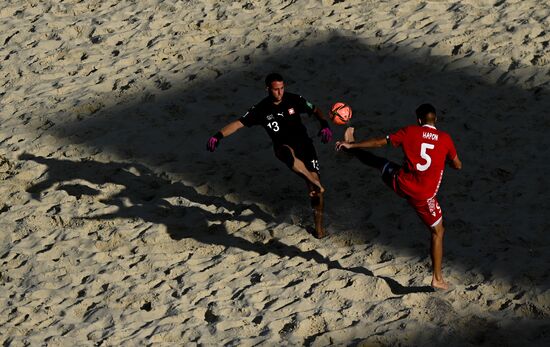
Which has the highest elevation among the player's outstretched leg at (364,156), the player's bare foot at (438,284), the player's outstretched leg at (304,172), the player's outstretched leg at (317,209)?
the player's outstretched leg at (364,156)

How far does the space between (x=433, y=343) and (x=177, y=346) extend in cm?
201

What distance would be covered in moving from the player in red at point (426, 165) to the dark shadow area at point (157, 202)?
2.27ft

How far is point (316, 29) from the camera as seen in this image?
45.5 feet

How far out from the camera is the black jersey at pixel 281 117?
9.91m

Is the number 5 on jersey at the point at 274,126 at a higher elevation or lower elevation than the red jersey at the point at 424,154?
higher

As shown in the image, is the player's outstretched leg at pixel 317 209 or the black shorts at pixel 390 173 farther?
the player's outstretched leg at pixel 317 209

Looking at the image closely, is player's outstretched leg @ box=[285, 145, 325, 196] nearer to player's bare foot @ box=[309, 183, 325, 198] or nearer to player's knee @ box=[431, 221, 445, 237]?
player's bare foot @ box=[309, 183, 325, 198]

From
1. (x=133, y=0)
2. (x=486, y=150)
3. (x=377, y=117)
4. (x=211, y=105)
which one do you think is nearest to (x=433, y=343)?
(x=486, y=150)

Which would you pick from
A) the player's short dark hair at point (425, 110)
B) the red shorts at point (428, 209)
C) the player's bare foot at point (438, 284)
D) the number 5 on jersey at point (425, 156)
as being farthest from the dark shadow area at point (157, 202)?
the player's short dark hair at point (425, 110)

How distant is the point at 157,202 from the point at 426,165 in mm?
3349

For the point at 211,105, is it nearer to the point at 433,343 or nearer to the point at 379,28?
the point at 379,28

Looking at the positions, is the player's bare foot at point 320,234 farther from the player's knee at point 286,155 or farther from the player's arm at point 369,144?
the player's arm at point 369,144

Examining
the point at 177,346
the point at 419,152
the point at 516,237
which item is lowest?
the point at 516,237

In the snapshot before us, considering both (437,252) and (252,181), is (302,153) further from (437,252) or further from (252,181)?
(437,252)
